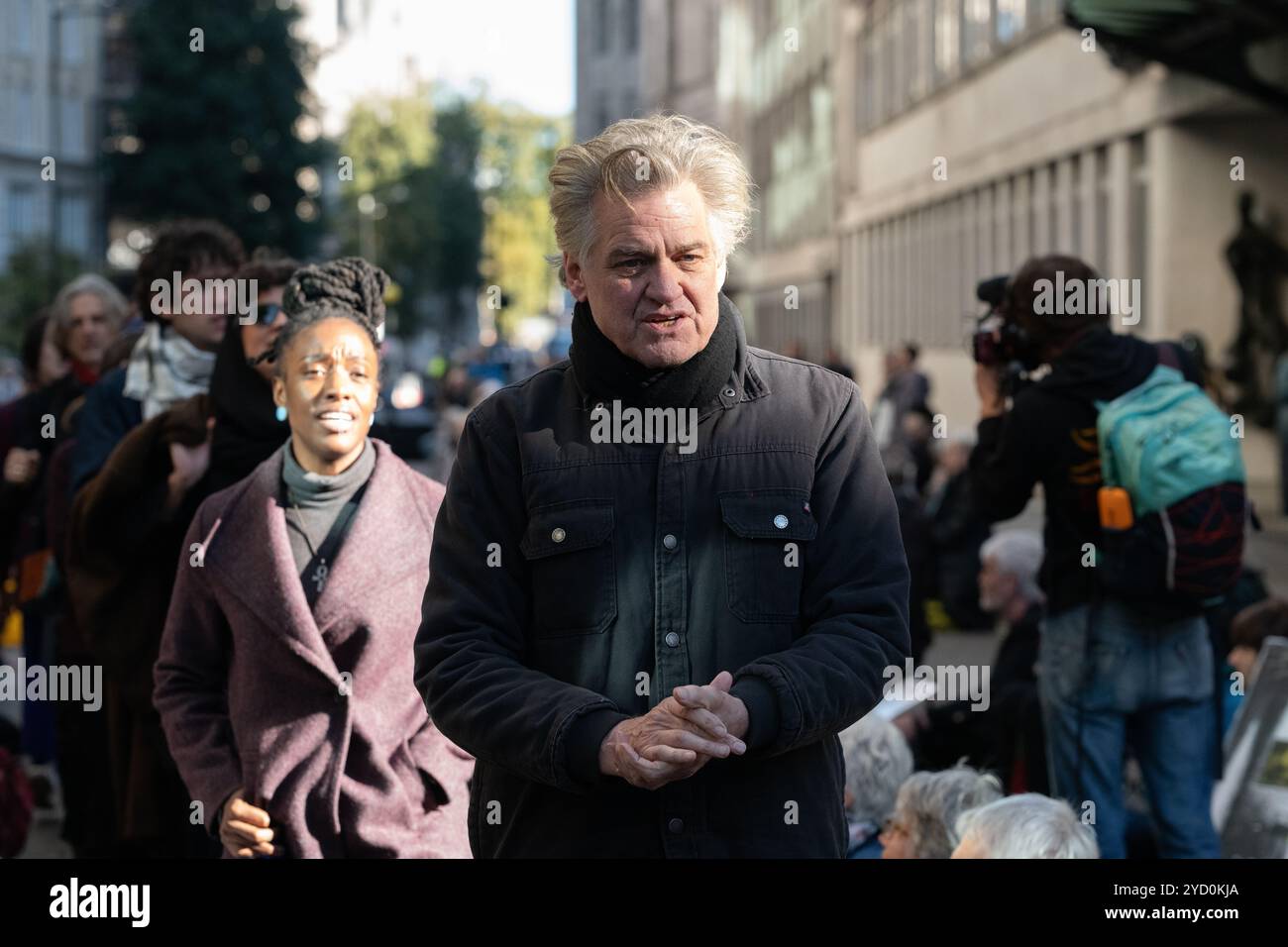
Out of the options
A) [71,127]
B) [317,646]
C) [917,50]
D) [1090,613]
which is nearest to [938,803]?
[1090,613]

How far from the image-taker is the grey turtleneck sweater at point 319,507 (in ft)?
15.2

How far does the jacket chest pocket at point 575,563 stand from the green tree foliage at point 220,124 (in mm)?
53553

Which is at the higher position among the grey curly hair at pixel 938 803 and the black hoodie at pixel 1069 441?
the black hoodie at pixel 1069 441

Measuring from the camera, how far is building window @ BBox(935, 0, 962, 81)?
1412 inches

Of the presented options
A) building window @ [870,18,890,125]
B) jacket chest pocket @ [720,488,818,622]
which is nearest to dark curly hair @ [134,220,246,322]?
jacket chest pocket @ [720,488,818,622]

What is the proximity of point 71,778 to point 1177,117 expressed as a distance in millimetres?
17923

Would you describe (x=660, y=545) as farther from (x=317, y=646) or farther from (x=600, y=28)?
(x=600, y=28)

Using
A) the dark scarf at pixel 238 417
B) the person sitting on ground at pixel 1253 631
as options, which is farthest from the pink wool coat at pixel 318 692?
the person sitting on ground at pixel 1253 631

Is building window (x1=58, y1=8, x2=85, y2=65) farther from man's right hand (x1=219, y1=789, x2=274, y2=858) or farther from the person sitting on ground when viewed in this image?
man's right hand (x1=219, y1=789, x2=274, y2=858)

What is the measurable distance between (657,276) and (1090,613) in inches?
132

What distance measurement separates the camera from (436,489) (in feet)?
15.7

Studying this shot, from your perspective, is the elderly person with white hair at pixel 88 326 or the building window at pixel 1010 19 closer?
the elderly person with white hair at pixel 88 326

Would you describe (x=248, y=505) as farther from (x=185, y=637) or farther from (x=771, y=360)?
(x=771, y=360)

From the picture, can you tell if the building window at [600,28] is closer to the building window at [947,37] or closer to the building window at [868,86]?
the building window at [868,86]
